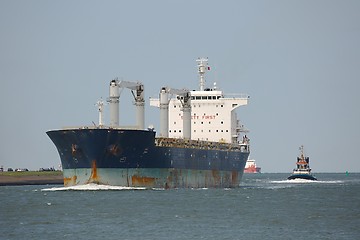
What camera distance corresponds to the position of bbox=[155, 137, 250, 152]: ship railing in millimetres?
68500

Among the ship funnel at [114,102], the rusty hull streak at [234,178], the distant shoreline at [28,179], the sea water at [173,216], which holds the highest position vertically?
the ship funnel at [114,102]

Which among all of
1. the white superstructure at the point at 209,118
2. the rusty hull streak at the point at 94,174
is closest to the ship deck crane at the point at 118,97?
the rusty hull streak at the point at 94,174

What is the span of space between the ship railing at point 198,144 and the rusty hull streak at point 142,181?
9.27ft

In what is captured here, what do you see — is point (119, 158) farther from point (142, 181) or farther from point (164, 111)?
point (164, 111)

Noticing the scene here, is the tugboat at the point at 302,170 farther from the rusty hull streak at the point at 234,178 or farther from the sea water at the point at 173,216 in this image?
the sea water at the point at 173,216

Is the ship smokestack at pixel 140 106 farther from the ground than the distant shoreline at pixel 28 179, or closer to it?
farther from the ground

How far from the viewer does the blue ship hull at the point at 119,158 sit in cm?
6197

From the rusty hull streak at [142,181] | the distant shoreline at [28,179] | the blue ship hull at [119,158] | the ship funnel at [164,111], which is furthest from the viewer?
the distant shoreline at [28,179]

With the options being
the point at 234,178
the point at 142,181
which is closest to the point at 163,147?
the point at 142,181

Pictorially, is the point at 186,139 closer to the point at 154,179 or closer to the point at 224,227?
the point at 154,179

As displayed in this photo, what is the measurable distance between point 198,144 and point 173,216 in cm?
3203

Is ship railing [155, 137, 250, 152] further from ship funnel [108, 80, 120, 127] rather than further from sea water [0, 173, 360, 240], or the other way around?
sea water [0, 173, 360, 240]

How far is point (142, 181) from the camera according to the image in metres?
65.1

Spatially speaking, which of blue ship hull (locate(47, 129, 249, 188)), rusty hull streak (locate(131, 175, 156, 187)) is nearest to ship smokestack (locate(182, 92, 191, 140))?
blue ship hull (locate(47, 129, 249, 188))
